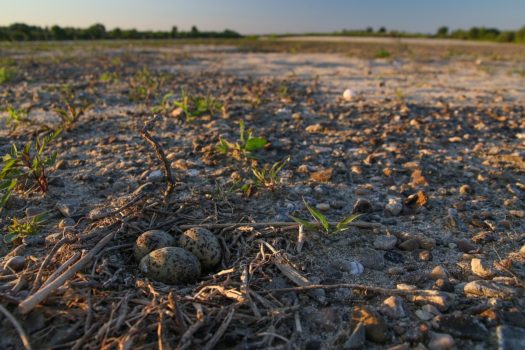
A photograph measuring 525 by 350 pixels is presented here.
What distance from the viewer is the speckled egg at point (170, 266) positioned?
66.1 inches

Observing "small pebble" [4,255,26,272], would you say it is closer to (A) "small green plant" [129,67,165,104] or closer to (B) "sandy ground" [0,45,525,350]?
(B) "sandy ground" [0,45,525,350]

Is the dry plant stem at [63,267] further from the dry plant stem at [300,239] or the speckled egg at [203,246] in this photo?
the dry plant stem at [300,239]

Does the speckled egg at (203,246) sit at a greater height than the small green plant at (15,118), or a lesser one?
lesser

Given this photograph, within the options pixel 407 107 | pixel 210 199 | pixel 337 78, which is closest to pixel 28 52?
pixel 337 78

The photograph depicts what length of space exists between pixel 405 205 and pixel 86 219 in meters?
1.81

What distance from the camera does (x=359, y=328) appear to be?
4.76 ft

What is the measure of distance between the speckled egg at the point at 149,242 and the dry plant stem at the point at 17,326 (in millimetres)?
534

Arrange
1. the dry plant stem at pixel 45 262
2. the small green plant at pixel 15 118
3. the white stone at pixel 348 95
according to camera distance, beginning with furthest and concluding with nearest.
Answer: the white stone at pixel 348 95, the small green plant at pixel 15 118, the dry plant stem at pixel 45 262

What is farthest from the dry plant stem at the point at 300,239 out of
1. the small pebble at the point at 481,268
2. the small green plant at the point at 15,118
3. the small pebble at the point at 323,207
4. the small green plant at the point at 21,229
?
the small green plant at the point at 15,118

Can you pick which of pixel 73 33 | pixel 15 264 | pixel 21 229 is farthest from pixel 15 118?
pixel 73 33

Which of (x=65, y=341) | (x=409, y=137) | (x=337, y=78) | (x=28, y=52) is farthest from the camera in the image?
(x=28, y=52)

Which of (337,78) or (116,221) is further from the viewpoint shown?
(337,78)

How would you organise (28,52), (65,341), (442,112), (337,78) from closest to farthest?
(65,341), (442,112), (337,78), (28,52)

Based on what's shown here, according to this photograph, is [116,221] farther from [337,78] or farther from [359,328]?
[337,78]
